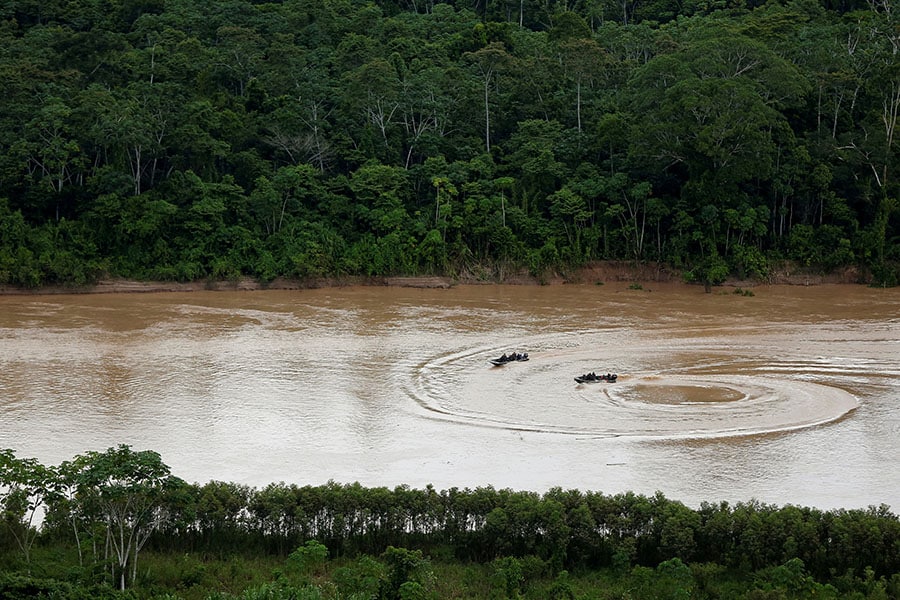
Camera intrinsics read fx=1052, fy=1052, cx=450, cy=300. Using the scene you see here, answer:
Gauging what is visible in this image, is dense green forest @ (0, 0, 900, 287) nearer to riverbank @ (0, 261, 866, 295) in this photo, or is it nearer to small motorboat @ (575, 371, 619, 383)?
riverbank @ (0, 261, 866, 295)

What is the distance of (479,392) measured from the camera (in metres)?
21.1

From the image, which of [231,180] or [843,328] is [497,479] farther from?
[231,180]

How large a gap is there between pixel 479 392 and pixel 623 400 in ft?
9.40

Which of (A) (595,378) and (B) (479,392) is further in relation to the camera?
(A) (595,378)

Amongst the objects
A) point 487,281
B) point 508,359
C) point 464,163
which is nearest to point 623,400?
point 508,359

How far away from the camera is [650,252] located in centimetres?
3634

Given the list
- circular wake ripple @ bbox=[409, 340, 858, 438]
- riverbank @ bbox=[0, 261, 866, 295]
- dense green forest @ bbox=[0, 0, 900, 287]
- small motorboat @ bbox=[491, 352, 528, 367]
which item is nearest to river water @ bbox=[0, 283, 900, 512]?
circular wake ripple @ bbox=[409, 340, 858, 438]

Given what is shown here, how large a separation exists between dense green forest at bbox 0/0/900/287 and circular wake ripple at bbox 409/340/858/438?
13121 mm

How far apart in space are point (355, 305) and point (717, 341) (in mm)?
11558

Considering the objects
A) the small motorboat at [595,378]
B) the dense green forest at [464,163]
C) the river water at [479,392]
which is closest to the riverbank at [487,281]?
the dense green forest at [464,163]

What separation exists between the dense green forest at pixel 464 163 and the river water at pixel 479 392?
12.0ft

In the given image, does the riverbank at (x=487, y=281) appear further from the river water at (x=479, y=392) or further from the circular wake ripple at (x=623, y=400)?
the circular wake ripple at (x=623, y=400)

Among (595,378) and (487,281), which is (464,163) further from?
(595,378)

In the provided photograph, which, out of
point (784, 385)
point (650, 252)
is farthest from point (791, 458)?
point (650, 252)
